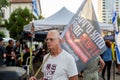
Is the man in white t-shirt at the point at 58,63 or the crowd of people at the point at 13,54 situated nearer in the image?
the man in white t-shirt at the point at 58,63

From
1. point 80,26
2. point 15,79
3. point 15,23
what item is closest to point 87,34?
point 80,26

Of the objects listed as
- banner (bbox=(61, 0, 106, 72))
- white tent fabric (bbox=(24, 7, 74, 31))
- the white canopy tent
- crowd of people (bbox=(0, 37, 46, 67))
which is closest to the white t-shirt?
banner (bbox=(61, 0, 106, 72))

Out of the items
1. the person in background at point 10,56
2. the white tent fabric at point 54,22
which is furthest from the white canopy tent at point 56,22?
the person in background at point 10,56

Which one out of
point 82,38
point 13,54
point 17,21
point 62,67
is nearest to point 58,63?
point 62,67

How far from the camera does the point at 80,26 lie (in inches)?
245

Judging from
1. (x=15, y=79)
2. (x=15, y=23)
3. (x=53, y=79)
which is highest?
(x=53, y=79)

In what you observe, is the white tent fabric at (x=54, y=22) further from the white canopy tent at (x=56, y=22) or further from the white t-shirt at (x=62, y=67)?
the white t-shirt at (x=62, y=67)

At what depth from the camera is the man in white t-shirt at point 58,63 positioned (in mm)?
4270

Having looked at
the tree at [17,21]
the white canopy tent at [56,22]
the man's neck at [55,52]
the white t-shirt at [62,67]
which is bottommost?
the tree at [17,21]

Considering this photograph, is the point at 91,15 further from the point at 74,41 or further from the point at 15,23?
the point at 15,23

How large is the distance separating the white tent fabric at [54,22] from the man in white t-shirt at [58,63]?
10789 millimetres

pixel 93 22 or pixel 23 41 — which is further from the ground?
pixel 93 22

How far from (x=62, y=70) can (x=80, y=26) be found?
201 centimetres

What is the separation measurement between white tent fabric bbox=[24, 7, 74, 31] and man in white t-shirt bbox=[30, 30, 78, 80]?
35.4 ft
